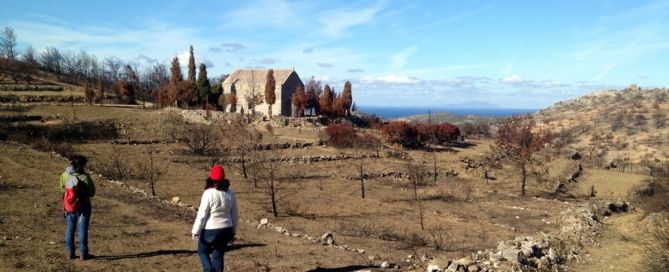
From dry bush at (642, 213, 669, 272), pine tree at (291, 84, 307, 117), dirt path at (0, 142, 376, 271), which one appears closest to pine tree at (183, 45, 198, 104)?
pine tree at (291, 84, 307, 117)

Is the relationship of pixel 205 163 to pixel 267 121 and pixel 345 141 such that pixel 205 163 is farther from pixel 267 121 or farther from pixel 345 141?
pixel 267 121

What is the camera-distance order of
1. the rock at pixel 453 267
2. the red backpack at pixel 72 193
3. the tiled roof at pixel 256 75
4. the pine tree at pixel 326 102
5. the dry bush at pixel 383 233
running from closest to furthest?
the red backpack at pixel 72 193 < the rock at pixel 453 267 < the dry bush at pixel 383 233 < the pine tree at pixel 326 102 < the tiled roof at pixel 256 75

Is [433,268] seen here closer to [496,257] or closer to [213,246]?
[496,257]

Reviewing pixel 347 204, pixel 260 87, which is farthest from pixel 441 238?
pixel 260 87

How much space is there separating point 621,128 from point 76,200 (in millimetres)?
73824

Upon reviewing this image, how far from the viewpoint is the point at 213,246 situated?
23.4 ft

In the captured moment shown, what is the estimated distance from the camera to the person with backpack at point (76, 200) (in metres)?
8.62

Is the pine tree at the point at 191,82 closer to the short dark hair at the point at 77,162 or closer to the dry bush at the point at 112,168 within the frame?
the dry bush at the point at 112,168

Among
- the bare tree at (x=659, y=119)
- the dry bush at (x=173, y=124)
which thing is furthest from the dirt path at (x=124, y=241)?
the bare tree at (x=659, y=119)

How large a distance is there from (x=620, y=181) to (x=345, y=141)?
22.1 meters

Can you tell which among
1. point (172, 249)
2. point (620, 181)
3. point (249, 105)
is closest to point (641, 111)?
point (620, 181)

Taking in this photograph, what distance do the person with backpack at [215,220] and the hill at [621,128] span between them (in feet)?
154

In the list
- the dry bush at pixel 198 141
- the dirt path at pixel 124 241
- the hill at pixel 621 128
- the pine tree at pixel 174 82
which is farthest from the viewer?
the pine tree at pixel 174 82

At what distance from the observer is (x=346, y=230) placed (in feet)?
51.9
